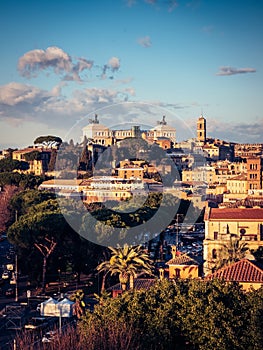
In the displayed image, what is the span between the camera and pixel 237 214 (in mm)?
30859

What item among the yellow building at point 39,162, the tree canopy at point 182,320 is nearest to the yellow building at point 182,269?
the tree canopy at point 182,320

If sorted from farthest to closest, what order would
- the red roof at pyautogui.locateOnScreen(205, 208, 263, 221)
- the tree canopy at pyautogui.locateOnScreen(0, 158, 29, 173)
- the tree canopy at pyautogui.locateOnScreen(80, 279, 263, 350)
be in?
1. the tree canopy at pyautogui.locateOnScreen(0, 158, 29, 173)
2. the red roof at pyautogui.locateOnScreen(205, 208, 263, 221)
3. the tree canopy at pyautogui.locateOnScreen(80, 279, 263, 350)

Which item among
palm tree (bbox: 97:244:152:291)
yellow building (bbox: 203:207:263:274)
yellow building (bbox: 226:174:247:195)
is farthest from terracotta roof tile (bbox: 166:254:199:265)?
yellow building (bbox: 226:174:247:195)

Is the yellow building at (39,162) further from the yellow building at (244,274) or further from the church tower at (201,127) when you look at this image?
the yellow building at (244,274)

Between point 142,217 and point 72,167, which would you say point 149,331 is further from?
point 72,167

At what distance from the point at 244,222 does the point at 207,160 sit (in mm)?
72026

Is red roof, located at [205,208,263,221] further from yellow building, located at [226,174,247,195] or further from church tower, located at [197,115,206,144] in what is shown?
church tower, located at [197,115,206,144]

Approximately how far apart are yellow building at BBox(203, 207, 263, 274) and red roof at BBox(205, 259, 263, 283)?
23.1 ft

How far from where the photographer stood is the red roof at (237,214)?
30391mm

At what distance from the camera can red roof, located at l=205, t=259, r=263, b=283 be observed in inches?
832

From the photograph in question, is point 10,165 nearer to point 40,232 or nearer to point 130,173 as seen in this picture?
point 130,173

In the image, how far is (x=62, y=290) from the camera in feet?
98.2

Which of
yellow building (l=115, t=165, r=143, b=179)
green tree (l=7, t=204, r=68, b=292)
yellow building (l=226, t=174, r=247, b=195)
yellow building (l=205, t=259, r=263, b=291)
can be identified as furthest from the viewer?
yellow building (l=115, t=165, r=143, b=179)

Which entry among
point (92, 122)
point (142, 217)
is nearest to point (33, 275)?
point (142, 217)
